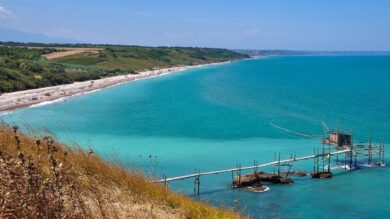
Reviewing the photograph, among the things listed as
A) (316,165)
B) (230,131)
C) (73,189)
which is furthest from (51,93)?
(73,189)

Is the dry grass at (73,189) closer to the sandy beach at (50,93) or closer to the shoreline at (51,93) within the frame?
the shoreline at (51,93)

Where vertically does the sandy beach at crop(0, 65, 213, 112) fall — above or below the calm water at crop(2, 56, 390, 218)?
above

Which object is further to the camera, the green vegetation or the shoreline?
the green vegetation

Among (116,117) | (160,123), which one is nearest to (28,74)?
(116,117)

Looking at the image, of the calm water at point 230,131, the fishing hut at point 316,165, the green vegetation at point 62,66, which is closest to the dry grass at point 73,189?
the calm water at point 230,131

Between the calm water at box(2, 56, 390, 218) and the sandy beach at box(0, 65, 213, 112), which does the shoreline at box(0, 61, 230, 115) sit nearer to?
the sandy beach at box(0, 65, 213, 112)

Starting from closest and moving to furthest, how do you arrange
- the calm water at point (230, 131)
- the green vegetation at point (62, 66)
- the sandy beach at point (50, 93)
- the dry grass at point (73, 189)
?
the dry grass at point (73, 189)
the calm water at point (230, 131)
the sandy beach at point (50, 93)
the green vegetation at point (62, 66)

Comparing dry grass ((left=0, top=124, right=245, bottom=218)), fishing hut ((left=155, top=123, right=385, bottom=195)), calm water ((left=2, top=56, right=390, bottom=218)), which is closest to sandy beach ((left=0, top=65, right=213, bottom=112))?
calm water ((left=2, top=56, right=390, bottom=218))
